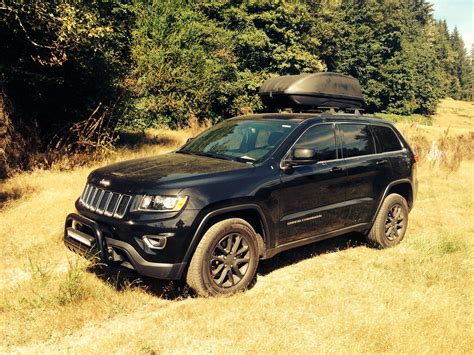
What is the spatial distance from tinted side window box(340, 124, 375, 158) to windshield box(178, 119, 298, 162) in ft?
2.80

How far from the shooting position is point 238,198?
4.15 metres

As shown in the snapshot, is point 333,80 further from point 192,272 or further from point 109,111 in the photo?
point 109,111

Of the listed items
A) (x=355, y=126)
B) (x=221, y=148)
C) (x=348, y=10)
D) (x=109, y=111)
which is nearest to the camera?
(x=221, y=148)

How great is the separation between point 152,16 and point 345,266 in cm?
1669

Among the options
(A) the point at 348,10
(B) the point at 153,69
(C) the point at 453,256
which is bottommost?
(C) the point at 453,256

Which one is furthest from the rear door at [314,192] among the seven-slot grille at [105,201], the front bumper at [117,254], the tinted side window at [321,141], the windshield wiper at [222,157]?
the seven-slot grille at [105,201]

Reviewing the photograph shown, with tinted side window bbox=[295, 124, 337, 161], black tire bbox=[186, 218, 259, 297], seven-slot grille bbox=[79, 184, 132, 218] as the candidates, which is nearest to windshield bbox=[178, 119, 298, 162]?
tinted side window bbox=[295, 124, 337, 161]

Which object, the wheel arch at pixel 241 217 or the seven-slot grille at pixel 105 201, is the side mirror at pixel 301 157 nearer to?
the wheel arch at pixel 241 217

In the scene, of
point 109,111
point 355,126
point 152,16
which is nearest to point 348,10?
point 152,16

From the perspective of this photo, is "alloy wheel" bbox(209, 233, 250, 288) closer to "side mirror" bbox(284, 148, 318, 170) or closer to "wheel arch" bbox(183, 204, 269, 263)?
"wheel arch" bbox(183, 204, 269, 263)

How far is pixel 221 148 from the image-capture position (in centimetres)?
508

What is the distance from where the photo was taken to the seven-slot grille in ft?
13.0

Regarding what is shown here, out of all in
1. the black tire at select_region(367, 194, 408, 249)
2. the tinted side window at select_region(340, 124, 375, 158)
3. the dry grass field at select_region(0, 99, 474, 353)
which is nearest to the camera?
the dry grass field at select_region(0, 99, 474, 353)

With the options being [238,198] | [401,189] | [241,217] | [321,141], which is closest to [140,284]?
[241,217]
